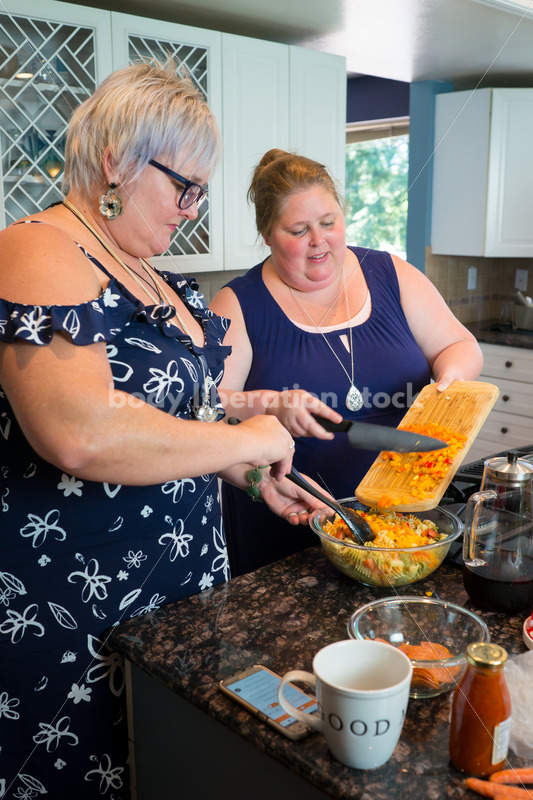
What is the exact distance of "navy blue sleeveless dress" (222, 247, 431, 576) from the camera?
1764 millimetres

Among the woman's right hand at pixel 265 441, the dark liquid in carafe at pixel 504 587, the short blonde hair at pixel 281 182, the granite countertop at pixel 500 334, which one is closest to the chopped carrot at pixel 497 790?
the dark liquid in carafe at pixel 504 587

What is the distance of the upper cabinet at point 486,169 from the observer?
3.78 meters

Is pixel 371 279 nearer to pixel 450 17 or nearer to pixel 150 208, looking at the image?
pixel 150 208

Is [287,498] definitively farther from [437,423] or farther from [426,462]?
[437,423]

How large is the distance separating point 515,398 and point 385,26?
1979 millimetres

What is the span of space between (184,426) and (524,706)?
0.54m

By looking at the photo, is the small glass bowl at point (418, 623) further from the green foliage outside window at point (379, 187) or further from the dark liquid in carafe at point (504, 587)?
the green foliage outside window at point (379, 187)

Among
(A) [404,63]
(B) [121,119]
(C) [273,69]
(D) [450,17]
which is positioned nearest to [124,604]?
(B) [121,119]

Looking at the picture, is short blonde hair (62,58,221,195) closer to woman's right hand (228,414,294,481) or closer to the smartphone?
woman's right hand (228,414,294,481)

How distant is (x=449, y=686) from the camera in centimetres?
89

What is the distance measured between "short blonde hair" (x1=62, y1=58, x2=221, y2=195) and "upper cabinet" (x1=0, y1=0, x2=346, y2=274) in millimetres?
852

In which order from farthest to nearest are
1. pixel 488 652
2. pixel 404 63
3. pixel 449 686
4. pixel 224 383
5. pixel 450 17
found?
pixel 404 63, pixel 450 17, pixel 224 383, pixel 449 686, pixel 488 652

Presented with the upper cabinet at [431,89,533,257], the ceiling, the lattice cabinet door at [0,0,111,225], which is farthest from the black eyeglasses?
the upper cabinet at [431,89,533,257]

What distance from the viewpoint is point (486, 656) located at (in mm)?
730
